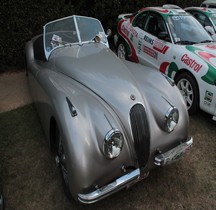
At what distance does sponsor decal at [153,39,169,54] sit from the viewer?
16.7ft

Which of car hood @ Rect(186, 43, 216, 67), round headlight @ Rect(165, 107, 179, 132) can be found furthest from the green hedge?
round headlight @ Rect(165, 107, 179, 132)

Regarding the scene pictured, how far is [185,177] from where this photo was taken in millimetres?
3195

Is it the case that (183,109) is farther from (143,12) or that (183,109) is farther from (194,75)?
A: (143,12)

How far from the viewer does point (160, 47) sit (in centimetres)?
522

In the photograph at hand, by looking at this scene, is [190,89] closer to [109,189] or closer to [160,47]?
[160,47]

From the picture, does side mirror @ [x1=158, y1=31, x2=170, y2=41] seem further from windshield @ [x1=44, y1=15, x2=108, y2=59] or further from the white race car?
windshield @ [x1=44, y1=15, x2=108, y2=59]

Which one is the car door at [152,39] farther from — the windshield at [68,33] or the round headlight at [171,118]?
the round headlight at [171,118]

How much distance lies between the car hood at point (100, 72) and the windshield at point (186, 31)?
1.82m

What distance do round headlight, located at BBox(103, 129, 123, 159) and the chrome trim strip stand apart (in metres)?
0.24

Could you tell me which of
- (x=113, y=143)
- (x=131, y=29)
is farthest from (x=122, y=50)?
(x=113, y=143)

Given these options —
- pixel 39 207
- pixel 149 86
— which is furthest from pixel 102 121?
pixel 39 207

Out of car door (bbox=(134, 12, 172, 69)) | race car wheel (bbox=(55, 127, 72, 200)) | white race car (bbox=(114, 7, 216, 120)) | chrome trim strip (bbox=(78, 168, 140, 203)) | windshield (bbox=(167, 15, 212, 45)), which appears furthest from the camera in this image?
car door (bbox=(134, 12, 172, 69))

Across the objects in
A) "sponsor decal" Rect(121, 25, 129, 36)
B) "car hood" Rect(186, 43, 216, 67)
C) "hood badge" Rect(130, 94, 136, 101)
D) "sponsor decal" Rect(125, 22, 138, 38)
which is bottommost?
"sponsor decal" Rect(121, 25, 129, 36)

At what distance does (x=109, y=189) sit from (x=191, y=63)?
3005 mm
